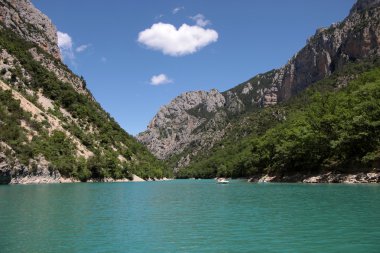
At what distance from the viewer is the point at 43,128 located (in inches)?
5404

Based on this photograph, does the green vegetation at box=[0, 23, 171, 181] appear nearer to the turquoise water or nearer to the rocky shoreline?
the rocky shoreline

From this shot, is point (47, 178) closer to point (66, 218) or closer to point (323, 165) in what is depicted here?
point (323, 165)

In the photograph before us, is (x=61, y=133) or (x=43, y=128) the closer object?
(x=43, y=128)

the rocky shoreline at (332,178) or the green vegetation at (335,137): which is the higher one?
the green vegetation at (335,137)

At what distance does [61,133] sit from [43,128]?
22.1ft

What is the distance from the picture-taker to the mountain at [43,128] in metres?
117

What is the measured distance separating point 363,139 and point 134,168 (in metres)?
120

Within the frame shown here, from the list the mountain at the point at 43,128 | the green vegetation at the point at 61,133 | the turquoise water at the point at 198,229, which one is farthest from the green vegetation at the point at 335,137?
the mountain at the point at 43,128

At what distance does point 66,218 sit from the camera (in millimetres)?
32875

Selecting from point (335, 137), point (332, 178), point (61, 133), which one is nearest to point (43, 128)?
point (61, 133)

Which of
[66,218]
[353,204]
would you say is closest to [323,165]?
[353,204]

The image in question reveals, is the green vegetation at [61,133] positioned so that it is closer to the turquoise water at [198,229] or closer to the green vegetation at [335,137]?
the green vegetation at [335,137]

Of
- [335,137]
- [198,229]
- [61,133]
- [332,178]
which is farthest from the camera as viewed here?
[61,133]

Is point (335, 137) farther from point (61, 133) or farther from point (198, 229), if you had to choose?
point (61, 133)
